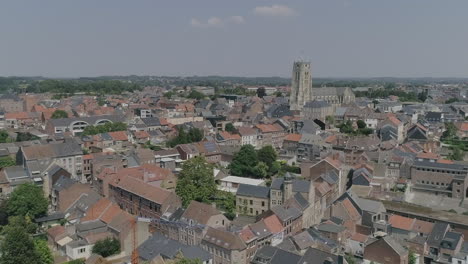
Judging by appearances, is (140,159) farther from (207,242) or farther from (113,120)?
(113,120)

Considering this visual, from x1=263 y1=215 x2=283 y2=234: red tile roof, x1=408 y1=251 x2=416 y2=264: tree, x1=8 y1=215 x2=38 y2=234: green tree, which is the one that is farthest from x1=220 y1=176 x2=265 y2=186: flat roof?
x1=8 y1=215 x2=38 y2=234: green tree

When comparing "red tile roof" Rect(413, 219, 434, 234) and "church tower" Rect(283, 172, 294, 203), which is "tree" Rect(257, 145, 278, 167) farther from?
"red tile roof" Rect(413, 219, 434, 234)

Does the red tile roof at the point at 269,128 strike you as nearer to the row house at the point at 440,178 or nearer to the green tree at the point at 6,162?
the row house at the point at 440,178

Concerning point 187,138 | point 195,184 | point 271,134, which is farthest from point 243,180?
point 271,134

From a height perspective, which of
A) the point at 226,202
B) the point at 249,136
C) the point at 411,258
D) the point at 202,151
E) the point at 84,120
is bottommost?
the point at 411,258

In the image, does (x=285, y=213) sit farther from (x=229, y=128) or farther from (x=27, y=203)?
(x=229, y=128)

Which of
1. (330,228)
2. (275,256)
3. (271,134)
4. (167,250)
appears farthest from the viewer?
(271,134)
